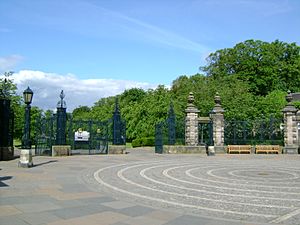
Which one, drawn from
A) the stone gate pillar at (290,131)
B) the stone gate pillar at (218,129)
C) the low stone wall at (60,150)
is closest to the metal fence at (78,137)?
the low stone wall at (60,150)

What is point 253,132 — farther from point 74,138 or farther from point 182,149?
point 74,138

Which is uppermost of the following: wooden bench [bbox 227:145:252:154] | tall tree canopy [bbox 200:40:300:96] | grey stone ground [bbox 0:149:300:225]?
tall tree canopy [bbox 200:40:300:96]

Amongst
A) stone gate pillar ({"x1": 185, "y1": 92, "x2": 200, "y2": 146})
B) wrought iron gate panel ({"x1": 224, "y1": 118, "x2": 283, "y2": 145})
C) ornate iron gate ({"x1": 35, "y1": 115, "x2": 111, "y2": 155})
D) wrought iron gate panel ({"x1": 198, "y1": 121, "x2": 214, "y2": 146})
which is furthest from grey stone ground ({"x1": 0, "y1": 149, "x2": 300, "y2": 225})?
wrought iron gate panel ({"x1": 224, "y1": 118, "x2": 283, "y2": 145})

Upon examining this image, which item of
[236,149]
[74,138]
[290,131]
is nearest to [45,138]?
[74,138]

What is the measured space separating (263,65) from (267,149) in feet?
100

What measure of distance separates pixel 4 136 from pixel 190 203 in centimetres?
1405

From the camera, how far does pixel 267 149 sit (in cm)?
2864

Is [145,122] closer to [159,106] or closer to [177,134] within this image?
[159,106]

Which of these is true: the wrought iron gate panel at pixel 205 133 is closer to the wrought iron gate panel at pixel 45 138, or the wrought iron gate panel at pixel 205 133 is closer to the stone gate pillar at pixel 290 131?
the stone gate pillar at pixel 290 131

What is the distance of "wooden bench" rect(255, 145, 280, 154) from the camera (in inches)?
1123

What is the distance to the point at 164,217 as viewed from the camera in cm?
694

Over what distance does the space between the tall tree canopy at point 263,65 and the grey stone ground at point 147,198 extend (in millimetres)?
43734

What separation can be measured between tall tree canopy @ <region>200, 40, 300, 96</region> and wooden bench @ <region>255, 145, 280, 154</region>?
27.0 m

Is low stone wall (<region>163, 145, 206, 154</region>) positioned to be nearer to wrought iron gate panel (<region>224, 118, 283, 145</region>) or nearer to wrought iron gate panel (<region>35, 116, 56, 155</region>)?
wrought iron gate panel (<region>224, 118, 283, 145</region>)
